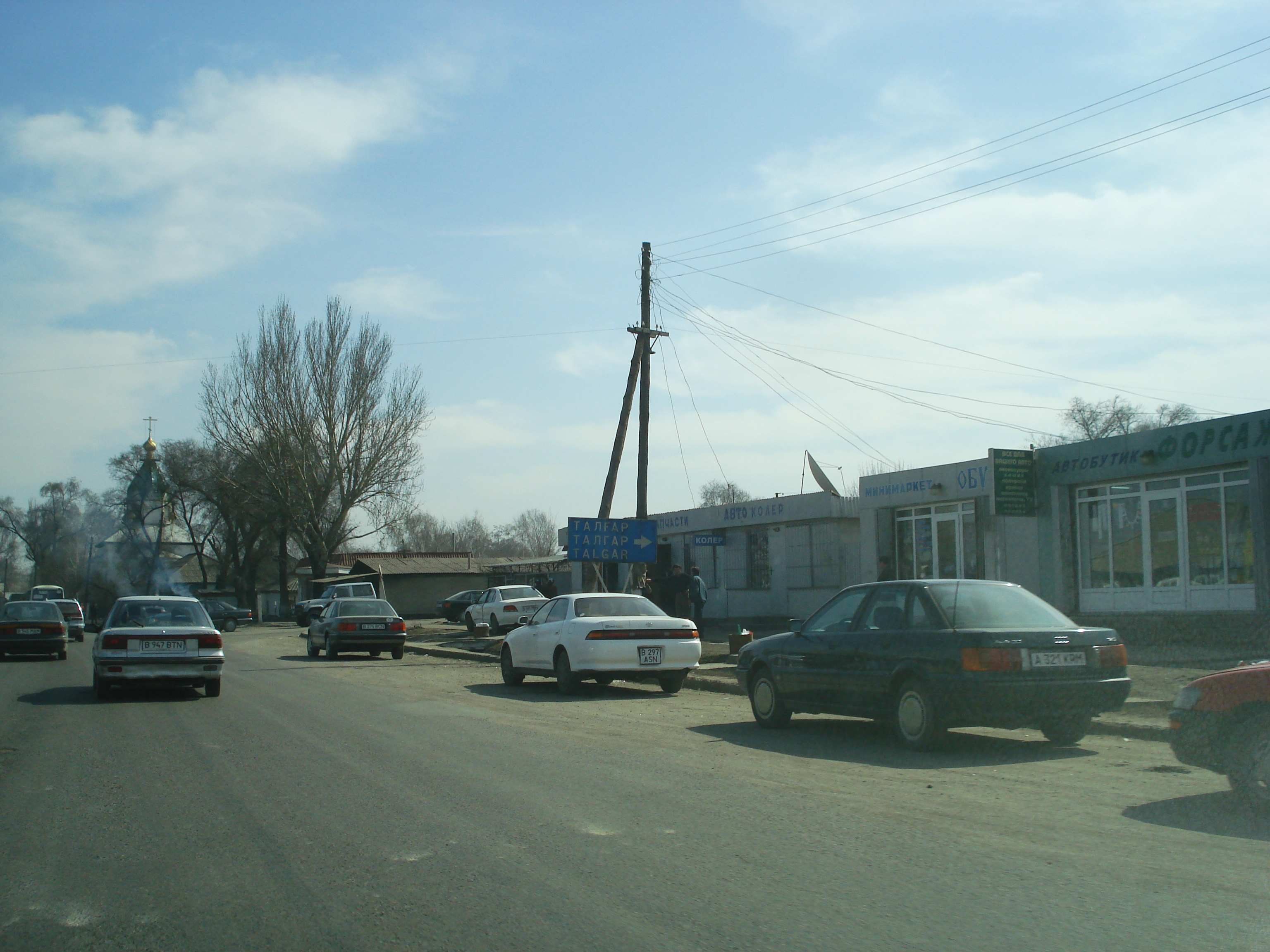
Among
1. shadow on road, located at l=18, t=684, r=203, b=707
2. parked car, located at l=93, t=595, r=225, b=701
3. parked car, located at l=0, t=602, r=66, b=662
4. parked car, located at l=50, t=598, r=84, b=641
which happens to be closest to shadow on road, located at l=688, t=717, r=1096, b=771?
parked car, located at l=93, t=595, r=225, b=701

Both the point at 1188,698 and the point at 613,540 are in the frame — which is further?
the point at 613,540

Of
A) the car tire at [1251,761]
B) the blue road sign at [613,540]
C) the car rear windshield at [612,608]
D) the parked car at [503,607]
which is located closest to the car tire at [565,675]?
the car rear windshield at [612,608]

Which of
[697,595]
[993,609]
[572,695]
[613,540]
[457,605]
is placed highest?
[613,540]

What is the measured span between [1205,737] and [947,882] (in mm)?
2690

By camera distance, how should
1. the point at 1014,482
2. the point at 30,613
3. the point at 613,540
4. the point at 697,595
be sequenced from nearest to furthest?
the point at 1014,482
the point at 697,595
the point at 613,540
the point at 30,613

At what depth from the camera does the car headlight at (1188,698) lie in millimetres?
6688

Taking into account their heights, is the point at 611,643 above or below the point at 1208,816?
above

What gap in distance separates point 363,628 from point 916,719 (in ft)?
56.7

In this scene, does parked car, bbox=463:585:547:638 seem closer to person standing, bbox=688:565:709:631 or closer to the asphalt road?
person standing, bbox=688:565:709:631

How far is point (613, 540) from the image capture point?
23531 millimetres

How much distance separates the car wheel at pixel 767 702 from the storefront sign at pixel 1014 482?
465 inches

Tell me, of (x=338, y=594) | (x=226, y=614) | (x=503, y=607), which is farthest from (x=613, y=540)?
(x=226, y=614)

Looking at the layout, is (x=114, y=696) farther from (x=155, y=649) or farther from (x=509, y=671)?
(x=509, y=671)

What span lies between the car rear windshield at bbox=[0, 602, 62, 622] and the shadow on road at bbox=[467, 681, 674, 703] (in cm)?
1322
